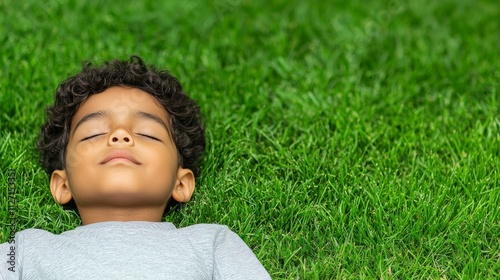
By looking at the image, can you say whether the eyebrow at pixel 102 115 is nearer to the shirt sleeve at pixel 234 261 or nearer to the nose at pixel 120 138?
the nose at pixel 120 138

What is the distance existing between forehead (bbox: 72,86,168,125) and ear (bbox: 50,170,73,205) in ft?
0.78

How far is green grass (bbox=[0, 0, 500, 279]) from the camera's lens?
3.52 metres

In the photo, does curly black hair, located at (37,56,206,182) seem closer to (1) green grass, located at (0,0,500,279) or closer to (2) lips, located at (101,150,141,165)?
(1) green grass, located at (0,0,500,279)

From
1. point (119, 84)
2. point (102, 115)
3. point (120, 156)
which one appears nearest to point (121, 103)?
point (102, 115)

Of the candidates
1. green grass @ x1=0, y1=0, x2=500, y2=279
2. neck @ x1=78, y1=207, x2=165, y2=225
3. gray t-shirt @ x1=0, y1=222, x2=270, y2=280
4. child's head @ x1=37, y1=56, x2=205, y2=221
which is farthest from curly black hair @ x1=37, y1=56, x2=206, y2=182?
gray t-shirt @ x1=0, y1=222, x2=270, y2=280

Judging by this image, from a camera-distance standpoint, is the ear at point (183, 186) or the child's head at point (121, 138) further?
the ear at point (183, 186)

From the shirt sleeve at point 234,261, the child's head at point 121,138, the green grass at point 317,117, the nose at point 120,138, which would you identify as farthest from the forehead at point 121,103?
the shirt sleeve at point 234,261

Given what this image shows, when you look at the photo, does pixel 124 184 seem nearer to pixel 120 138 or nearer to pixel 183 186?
pixel 120 138

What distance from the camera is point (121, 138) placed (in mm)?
3375

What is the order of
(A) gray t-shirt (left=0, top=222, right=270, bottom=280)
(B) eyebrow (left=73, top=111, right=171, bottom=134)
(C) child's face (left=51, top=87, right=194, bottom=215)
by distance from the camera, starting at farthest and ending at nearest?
(B) eyebrow (left=73, top=111, right=171, bottom=134) < (C) child's face (left=51, top=87, right=194, bottom=215) < (A) gray t-shirt (left=0, top=222, right=270, bottom=280)

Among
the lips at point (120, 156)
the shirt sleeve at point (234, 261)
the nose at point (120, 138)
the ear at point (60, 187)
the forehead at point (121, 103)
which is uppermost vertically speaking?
the forehead at point (121, 103)

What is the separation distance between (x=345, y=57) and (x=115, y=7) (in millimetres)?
1584

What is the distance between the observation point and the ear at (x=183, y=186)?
362 cm

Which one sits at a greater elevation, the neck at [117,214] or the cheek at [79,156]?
the cheek at [79,156]
